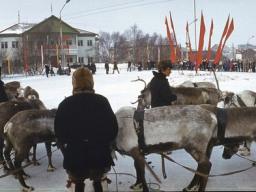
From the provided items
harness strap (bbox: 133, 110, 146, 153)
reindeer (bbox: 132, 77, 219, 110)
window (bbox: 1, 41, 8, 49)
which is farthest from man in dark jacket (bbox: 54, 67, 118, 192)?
window (bbox: 1, 41, 8, 49)

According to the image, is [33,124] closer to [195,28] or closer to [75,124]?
[75,124]

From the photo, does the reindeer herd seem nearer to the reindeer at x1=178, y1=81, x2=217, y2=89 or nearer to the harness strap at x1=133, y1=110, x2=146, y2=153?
the harness strap at x1=133, y1=110, x2=146, y2=153

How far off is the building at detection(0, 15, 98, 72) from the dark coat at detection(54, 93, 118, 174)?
127 feet

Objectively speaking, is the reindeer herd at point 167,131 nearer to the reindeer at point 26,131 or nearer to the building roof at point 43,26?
the reindeer at point 26,131

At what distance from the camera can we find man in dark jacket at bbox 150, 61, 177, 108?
5867 millimetres

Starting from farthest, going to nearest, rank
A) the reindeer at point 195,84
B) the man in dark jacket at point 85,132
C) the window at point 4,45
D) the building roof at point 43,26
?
the window at point 4,45 → the building roof at point 43,26 → the reindeer at point 195,84 → the man in dark jacket at point 85,132

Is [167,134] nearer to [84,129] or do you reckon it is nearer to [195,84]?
[84,129]

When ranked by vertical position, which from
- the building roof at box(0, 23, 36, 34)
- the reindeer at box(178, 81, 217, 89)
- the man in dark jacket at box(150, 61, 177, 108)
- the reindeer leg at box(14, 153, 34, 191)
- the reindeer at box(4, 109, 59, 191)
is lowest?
the reindeer leg at box(14, 153, 34, 191)

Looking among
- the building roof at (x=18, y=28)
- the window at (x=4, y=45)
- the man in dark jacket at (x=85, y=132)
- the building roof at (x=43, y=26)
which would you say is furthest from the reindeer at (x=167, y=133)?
the window at (x=4, y=45)

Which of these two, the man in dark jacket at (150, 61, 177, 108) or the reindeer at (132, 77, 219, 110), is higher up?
the man in dark jacket at (150, 61, 177, 108)

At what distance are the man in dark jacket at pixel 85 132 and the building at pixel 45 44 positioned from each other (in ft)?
127

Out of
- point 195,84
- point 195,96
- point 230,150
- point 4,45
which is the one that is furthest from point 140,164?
point 4,45

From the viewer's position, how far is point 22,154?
495cm

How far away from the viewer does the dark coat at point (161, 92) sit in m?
5.87
